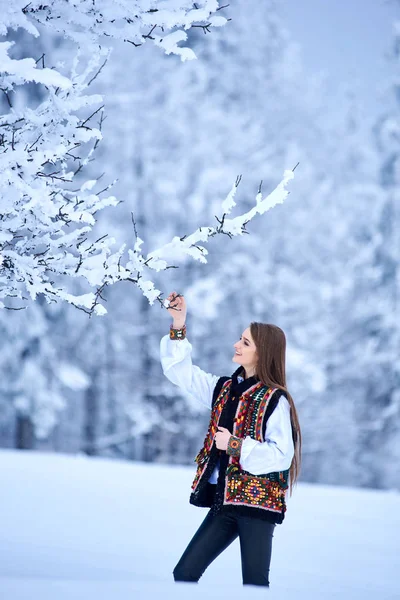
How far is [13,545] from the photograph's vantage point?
6.88 m

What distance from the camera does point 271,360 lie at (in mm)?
4461

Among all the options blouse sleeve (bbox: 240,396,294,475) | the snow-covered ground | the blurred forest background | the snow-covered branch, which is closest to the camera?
the snow-covered branch

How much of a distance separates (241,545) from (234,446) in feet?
1.69

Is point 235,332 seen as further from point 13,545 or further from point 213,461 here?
point 213,461

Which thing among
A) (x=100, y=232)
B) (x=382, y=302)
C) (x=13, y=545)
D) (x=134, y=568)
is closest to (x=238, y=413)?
(x=134, y=568)

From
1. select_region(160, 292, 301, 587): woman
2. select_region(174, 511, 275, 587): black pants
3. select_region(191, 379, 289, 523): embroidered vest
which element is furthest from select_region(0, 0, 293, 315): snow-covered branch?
select_region(174, 511, 275, 587): black pants

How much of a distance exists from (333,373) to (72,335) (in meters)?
6.54

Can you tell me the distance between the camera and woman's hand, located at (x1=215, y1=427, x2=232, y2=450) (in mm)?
4215

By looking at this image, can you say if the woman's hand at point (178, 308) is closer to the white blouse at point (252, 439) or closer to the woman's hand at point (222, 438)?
the white blouse at point (252, 439)

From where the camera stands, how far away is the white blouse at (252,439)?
13.6ft

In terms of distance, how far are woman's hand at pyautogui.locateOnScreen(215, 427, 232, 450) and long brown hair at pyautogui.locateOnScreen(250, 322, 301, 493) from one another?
0.34 m

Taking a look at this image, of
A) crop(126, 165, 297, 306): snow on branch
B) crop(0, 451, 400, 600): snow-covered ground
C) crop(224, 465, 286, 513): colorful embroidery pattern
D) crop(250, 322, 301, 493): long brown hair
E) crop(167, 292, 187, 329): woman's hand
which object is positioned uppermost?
crop(126, 165, 297, 306): snow on branch

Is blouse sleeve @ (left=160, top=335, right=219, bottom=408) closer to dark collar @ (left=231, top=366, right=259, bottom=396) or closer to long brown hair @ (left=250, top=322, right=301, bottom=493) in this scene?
dark collar @ (left=231, top=366, right=259, bottom=396)

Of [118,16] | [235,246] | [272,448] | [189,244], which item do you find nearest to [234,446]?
[272,448]
